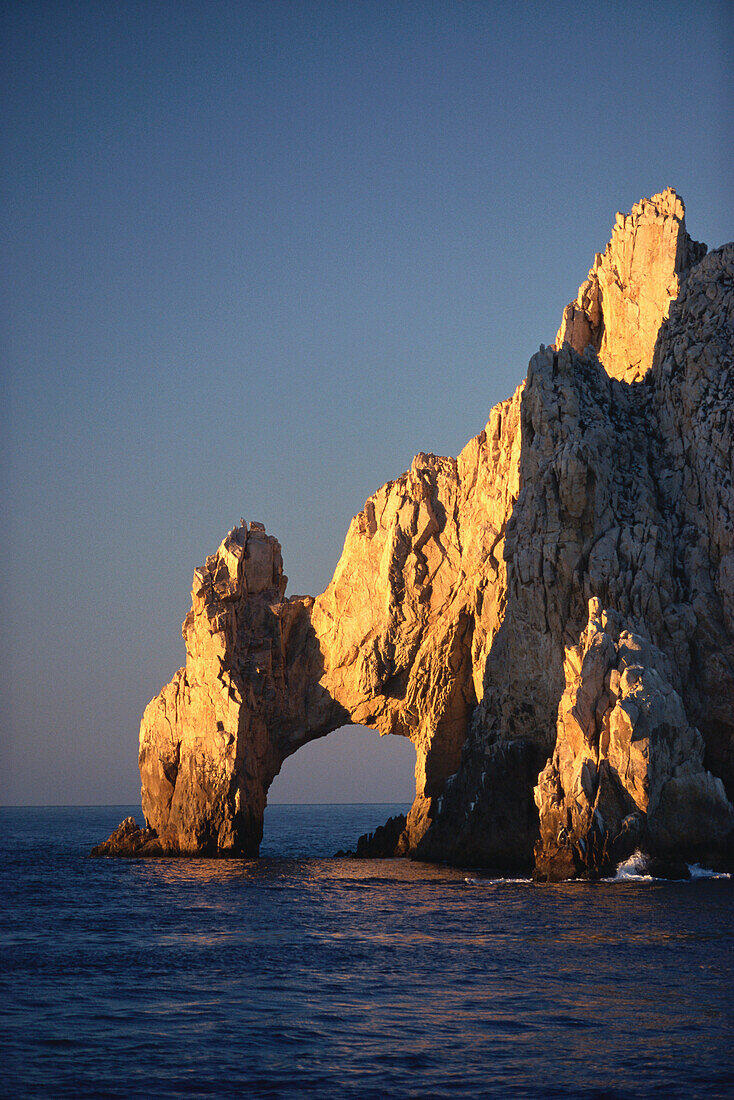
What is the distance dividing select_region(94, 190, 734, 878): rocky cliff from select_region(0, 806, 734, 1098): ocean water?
20.1 feet

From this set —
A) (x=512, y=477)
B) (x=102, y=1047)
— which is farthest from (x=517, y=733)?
(x=102, y=1047)

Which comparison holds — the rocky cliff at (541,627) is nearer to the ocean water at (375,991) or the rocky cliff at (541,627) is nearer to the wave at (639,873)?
the wave at (639,873)

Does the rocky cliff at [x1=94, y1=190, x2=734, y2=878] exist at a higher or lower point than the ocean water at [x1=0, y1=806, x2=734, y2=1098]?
higher

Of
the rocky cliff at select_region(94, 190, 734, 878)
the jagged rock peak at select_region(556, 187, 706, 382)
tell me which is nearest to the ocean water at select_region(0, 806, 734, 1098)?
the rocky cliff at select_region(94, 190, 734, 878)

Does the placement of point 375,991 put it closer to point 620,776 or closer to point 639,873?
point 639,873

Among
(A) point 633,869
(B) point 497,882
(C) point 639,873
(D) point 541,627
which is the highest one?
(D) point 541,627

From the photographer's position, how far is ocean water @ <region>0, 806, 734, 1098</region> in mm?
20266

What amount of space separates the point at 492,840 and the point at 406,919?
56.7 feet

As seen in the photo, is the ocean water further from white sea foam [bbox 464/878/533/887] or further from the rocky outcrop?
the rocky outcrop

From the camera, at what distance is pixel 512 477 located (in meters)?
62.9

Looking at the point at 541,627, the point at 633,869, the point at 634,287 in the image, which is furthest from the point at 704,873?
the point at 634,287

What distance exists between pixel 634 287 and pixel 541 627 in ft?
72.8

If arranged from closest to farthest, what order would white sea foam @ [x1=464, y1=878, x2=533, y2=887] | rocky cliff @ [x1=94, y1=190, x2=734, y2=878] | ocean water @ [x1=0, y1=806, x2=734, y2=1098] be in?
ocean water @ [x1=0, y1=806, x2=734, y2=1098] < white sea foam @ [x1=464, y1=878, x2=533, y2=887] < rocky cliff @ [x1=94, y1=190, x2=734, y2=878]

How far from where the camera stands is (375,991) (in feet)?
90.3
